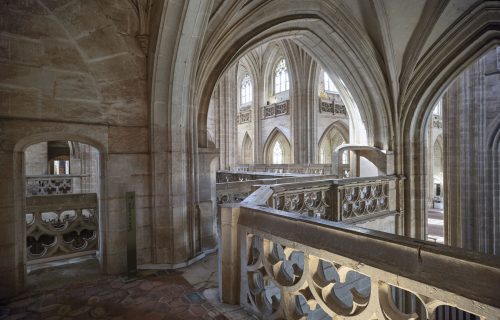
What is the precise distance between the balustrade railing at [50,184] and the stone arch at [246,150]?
14.9 metres

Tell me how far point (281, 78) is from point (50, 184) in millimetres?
15599

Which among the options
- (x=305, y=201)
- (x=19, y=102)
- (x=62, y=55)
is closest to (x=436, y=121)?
(x=305, y=201)

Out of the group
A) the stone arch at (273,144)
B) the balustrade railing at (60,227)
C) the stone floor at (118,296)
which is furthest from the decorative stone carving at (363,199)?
the stone arch at (273,144)

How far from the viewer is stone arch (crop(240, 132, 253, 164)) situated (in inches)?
950

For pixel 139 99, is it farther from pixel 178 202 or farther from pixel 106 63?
pixel 178 202

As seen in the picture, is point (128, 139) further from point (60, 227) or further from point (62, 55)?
point (60, 227)

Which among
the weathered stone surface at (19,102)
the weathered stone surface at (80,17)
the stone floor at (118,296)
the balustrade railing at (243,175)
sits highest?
the weathered stone surface at (80,17)

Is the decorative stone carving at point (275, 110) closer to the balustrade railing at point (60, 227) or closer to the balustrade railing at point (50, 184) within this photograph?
the balustrade railing at point (50, 184)

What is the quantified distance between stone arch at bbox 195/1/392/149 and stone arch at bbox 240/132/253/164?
53.7 feet

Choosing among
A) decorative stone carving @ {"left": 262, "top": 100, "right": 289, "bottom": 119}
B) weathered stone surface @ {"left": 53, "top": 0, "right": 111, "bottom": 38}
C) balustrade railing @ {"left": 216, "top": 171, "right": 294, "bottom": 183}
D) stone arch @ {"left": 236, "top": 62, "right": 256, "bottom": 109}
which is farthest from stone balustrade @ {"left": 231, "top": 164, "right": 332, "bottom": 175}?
weathered stone surface @ {"left": 53, "top": 0, "right": 111, "bottom": 38}

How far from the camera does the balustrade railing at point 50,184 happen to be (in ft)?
30.6

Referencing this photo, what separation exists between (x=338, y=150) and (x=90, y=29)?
229 inches

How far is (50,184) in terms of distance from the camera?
9.68 m

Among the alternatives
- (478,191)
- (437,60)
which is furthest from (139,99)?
(478,191)
